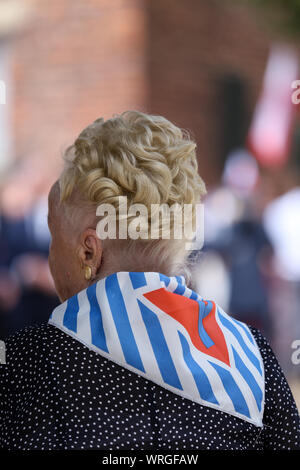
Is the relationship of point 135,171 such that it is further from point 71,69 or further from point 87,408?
point 71,69

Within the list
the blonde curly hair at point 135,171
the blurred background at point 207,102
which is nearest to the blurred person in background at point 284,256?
the blurred background at point 207,102

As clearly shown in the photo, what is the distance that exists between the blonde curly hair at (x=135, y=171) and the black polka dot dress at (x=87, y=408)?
286mm

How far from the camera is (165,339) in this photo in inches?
60.1

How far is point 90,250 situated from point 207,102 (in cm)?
611

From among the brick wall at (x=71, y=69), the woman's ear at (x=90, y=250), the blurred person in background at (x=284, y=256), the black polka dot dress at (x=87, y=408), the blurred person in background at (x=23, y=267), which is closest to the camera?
the black polka dot dress at (x=87, y=408)

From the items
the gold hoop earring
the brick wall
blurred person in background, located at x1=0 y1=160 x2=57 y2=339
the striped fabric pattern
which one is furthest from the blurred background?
the striped fabric pattern

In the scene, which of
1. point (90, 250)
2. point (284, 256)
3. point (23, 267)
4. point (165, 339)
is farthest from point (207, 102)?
point (165, 339)

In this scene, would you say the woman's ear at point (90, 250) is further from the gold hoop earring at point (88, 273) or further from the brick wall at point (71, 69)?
the brick wall at point (71, 69)

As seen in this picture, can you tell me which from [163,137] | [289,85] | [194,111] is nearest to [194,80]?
[194,111]

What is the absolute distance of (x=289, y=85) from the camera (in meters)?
7.88

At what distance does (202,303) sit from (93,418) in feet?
1.21

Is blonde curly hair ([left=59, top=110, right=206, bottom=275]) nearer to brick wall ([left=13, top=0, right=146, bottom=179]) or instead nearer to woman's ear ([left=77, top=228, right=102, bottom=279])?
woman's ear ([left=77, top=228, right=102, bottom=279])

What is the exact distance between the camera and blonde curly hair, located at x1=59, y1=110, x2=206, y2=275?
1546 millimetres

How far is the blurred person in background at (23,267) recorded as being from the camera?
5.32m
